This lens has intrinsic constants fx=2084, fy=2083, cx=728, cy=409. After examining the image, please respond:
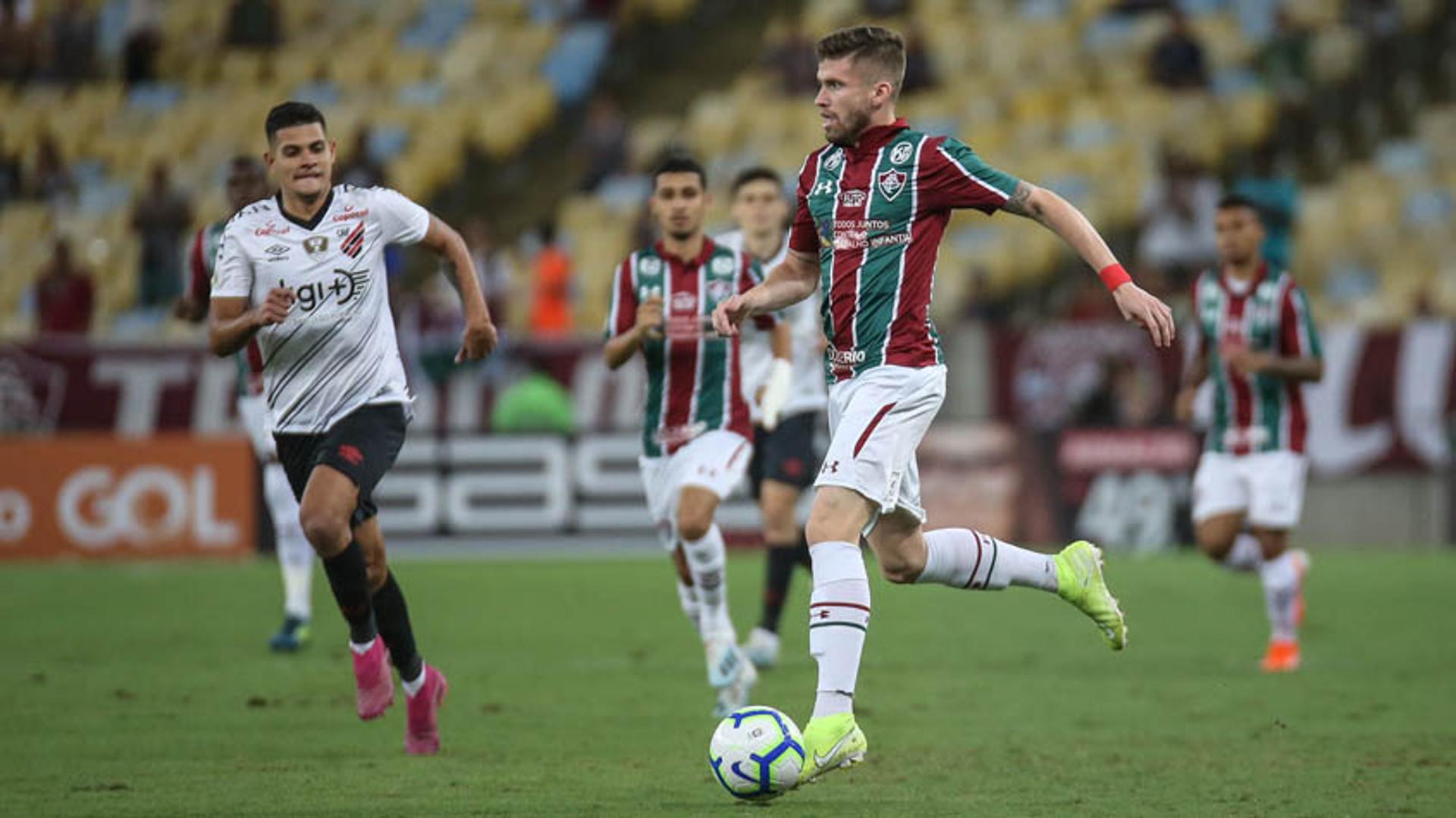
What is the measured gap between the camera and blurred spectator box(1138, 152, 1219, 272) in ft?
65.6

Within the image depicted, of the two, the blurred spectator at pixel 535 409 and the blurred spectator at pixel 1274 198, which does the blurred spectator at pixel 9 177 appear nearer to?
the blurred spectator at pixel 535 409

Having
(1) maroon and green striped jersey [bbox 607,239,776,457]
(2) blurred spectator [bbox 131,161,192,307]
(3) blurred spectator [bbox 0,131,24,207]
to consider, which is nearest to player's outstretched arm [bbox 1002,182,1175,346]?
(1) maroon and green striped jersey [bbox 607,239,776,457]

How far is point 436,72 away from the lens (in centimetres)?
2522

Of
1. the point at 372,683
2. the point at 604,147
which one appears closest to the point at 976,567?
the point at 372,683

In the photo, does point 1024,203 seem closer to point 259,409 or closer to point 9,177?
point 259,409

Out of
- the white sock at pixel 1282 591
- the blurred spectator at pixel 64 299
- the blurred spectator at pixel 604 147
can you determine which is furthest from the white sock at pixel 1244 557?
the blurred spectator at pixel 64 299

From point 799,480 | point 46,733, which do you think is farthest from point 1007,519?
point 46,733

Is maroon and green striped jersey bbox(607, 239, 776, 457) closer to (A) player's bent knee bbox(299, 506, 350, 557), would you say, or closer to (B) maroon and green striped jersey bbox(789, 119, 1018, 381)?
(A) player's bent knee bbox(299, 506, 350, 557)

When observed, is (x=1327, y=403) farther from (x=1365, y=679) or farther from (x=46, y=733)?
(x=46, y=733)

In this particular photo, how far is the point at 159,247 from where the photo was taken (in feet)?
70.4

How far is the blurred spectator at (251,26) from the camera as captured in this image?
25719 mm

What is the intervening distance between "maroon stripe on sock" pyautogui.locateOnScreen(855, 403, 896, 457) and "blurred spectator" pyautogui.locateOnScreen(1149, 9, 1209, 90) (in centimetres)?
1581

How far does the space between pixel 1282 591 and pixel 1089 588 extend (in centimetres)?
387

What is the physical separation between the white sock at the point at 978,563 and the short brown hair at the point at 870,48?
5.19ft
